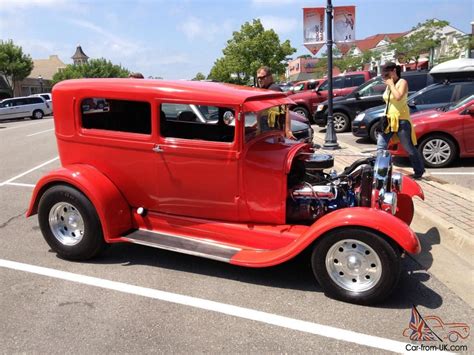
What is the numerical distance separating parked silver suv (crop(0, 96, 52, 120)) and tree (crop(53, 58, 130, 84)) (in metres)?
37.7

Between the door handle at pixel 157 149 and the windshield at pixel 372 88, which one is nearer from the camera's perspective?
the door handle at pixel 157 149

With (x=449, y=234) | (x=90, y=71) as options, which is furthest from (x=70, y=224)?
(x=90, y=71)

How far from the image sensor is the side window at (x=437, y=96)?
981 centimetres

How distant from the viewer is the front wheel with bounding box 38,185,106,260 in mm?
4262

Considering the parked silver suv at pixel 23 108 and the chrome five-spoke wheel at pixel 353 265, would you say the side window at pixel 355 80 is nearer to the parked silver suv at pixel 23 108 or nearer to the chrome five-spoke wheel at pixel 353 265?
the chrome five-spoke wheel at pixel 353 265

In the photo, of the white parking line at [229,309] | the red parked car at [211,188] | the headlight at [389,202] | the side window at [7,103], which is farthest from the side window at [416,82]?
the side window at [7,103]

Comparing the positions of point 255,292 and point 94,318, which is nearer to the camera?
point 94,318

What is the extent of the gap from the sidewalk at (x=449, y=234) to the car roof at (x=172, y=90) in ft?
7.27

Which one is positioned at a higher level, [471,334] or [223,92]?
[223,92]

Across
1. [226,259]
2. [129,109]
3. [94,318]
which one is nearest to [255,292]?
[226,259]

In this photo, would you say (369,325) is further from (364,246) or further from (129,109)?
(129,109)

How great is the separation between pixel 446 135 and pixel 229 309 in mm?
5951

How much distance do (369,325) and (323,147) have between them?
24.1 feet

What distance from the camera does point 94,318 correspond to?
335 cm
